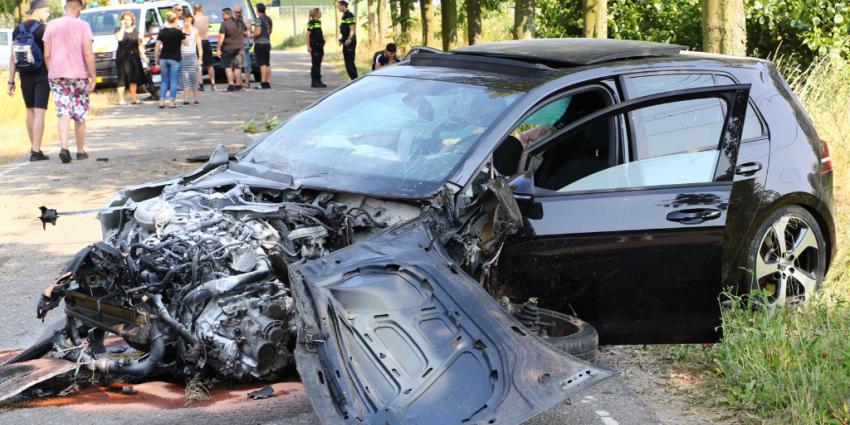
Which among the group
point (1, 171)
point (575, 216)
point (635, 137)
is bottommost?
point (1, 171)

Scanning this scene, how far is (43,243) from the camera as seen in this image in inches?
350

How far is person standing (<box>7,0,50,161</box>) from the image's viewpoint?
12766 mm

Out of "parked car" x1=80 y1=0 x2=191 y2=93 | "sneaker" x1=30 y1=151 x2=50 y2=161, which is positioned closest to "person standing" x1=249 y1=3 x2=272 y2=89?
"parked car" x1=80 y1=0 x2=191 y2=93

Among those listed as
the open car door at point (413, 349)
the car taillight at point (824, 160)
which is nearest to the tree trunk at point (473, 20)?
the car taillight at point (824, 160)

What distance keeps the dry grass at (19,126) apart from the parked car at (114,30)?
582 mm

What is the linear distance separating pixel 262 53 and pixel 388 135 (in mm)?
19622

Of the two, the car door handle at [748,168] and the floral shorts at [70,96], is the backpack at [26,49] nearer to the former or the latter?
the floral shorts at [70,96]

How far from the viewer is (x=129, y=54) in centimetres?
2078

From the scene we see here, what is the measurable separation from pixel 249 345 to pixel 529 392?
4.58 ft

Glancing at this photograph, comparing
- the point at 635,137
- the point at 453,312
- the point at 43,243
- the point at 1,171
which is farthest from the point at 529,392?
the point at 1,171

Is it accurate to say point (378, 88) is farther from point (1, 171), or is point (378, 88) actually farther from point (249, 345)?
point (1, 171)

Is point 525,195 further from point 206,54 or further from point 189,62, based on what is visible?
point 206,54

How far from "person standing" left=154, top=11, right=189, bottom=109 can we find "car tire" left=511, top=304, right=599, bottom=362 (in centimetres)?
1650

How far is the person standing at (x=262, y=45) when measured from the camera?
965 inches
